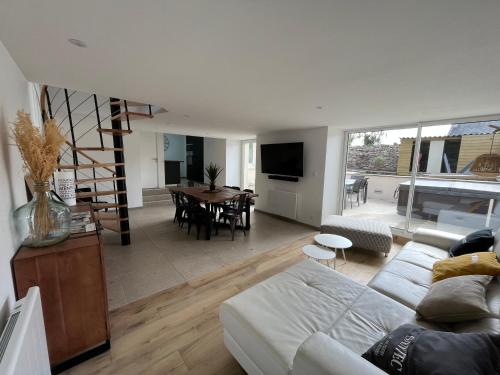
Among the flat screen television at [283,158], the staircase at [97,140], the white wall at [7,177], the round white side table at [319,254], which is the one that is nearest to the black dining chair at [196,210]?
the staircase at [97,140]

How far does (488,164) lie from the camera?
3.29 m

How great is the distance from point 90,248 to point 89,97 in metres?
3.80

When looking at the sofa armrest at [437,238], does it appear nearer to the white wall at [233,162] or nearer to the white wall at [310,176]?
the white wall at [310,176]

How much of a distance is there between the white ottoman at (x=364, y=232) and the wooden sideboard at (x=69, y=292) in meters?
3.35

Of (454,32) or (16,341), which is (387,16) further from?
(16,341)

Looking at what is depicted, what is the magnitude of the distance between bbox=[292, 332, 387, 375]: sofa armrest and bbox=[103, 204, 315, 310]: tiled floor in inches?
79.2

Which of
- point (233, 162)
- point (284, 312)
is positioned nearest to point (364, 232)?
point (284, 312)

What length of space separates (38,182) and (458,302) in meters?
2.87

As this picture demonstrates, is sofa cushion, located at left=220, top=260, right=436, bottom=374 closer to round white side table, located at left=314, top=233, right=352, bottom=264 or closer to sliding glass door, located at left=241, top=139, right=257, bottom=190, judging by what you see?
round white side table, located at left=314, top=233, right=352, bottom=264

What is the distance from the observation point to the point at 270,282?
71.3 inches

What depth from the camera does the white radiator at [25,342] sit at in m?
0.79

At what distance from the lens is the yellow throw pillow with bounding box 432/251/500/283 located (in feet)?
5.22

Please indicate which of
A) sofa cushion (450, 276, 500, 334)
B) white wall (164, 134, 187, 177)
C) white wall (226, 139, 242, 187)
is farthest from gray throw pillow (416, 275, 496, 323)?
white wall (164, 134, 187, 177)

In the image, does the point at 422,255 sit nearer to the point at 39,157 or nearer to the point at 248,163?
the point at 39,157
